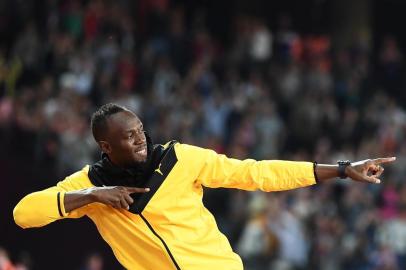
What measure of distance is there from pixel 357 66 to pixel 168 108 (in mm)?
3295

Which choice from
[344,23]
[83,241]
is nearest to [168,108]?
[83,241]

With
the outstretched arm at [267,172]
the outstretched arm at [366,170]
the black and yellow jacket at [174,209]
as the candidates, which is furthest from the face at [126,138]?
the outstretched arm at [366,170]

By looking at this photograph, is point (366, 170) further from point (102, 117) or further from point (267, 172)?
point (102, 117)

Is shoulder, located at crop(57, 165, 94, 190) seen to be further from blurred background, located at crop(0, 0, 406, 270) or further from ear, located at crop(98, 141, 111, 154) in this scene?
blurred background, located at crop(0, 0, 406, 270)

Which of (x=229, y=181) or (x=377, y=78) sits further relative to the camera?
(x=377, y=78)

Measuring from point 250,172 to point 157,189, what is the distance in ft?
1.64

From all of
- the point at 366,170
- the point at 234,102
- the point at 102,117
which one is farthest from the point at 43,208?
the point at 234,102

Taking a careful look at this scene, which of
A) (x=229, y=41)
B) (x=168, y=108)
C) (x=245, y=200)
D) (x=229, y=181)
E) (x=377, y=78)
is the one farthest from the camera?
(x=229, y=41)

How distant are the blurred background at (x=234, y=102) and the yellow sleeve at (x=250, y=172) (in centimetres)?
630

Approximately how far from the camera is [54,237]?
14141 millimetres

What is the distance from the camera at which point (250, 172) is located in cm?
580

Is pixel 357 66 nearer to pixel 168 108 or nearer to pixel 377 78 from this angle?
pixel 377 78

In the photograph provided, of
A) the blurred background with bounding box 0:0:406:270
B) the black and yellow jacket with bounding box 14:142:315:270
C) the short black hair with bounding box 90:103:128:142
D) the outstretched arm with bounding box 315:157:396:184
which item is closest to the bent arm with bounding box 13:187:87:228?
the black and yellow jacket with bounding box 14:142:315:270

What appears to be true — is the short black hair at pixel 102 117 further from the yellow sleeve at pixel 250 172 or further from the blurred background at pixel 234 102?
the blurred background at pixel 234 102
